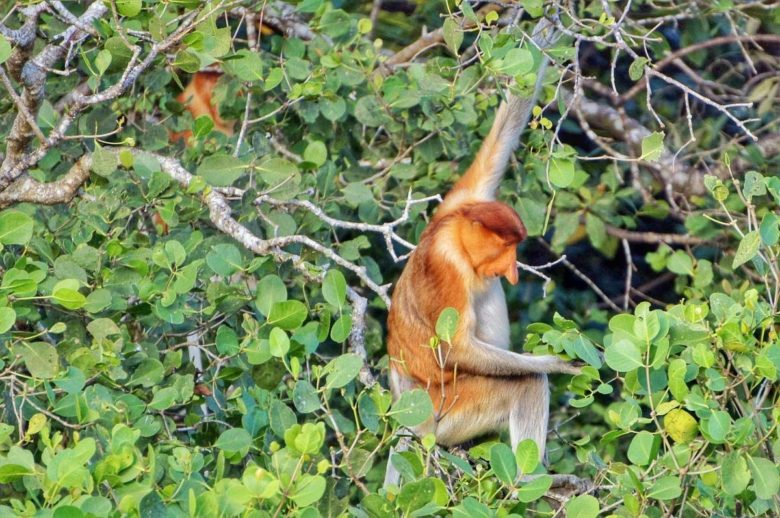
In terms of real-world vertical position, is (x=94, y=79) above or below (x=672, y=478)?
above

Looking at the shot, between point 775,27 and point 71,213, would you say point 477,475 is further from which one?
point 775,27

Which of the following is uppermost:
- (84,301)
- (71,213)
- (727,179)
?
(84,301)

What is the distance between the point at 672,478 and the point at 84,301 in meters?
1.42

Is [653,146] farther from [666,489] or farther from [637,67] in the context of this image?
[666,489]

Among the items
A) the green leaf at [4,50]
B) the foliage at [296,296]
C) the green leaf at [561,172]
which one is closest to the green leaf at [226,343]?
the foliage at [296,296]

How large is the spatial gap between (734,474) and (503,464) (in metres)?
0.51

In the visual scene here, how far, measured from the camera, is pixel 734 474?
2.55 meters

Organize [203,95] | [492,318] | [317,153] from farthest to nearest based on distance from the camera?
[203,95], [492,318], [317,153]

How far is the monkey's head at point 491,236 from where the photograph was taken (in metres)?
3.76

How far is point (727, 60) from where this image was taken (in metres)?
5.62

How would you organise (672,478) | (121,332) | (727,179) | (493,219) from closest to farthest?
(672,478) < (121,332) < (493,219) < (727,179)

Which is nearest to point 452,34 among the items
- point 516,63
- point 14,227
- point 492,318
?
point 516,63

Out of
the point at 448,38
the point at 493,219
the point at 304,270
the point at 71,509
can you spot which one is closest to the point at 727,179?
the point at 493,219

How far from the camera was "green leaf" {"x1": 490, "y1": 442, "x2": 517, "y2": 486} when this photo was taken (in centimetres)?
254
